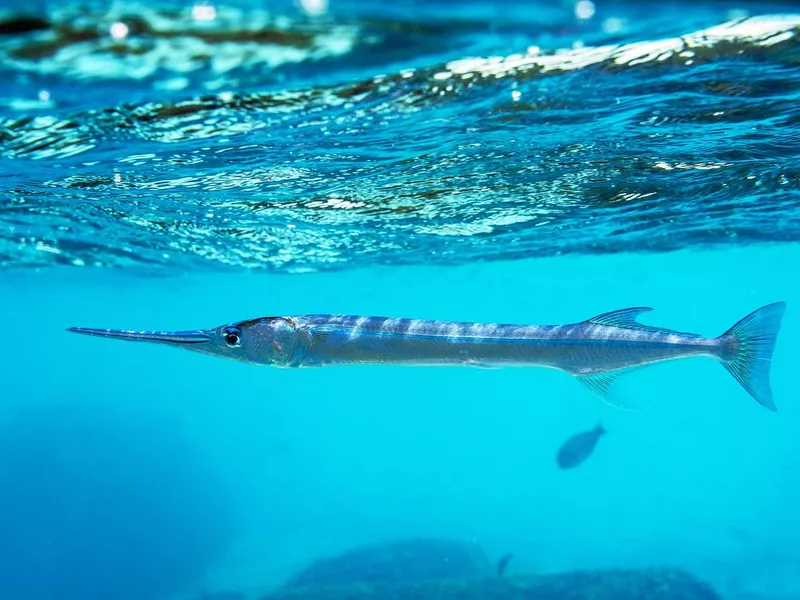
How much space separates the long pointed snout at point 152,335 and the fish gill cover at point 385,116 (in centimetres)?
282

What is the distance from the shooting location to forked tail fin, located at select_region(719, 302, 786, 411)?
17.6 feet

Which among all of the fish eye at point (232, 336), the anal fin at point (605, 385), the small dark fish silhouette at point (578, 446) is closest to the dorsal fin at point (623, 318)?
Answer: the anal fin at point (605, 385)

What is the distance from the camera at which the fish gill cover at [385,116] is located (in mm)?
5793

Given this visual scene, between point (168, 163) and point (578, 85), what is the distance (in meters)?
7.12

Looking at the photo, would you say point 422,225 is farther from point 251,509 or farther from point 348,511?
point 251,509

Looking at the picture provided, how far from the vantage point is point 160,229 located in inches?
664

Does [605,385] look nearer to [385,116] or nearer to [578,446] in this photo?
[385,116]

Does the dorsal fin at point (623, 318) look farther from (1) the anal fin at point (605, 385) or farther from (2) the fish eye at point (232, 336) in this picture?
(2) the fish eye at point (232, 336)

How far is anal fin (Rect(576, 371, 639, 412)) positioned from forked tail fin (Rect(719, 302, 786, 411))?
1.00 m

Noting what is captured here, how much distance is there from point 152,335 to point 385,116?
16.6 ft

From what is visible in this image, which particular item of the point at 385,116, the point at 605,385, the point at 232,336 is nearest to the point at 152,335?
the point at 232,336

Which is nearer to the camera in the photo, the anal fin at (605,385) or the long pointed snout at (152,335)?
the long pointed snout at (152,335)

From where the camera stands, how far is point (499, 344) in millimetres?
5617

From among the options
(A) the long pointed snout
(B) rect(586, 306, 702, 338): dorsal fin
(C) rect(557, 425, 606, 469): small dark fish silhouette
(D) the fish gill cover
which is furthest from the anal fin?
(C) rect(557, 425, 606, 469): small dark fish silhouette
